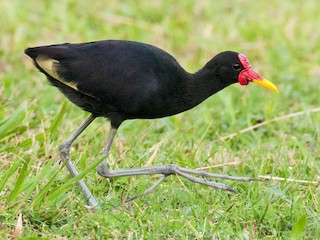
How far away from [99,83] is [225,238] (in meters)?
1.17

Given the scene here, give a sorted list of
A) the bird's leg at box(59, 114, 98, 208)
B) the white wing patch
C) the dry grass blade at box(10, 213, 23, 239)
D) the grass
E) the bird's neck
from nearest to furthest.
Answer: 1. the dry grass blade at box(10, 213, 23, 239)
2. the grass
3. the bird's leg at box(59, 114, 98, 208)
4. the white wing patch
5. the bird's neck

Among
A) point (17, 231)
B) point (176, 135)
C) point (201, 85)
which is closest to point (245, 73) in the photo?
point (201, 85)


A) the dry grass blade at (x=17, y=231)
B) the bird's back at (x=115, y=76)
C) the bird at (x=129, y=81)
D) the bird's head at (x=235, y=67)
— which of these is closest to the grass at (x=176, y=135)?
the dry grass blade at (x=17, y=231)

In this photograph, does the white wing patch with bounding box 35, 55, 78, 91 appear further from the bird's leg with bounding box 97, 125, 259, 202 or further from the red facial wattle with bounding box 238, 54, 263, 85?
the red facial wattle with bounding box 238, 54, 263, 85

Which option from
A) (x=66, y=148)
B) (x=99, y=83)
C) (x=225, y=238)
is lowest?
(x=225, y=238)

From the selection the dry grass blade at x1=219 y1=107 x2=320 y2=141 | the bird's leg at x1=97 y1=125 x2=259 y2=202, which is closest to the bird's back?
the bird's leg at x1=97 y1=125 x2=259 y2=202

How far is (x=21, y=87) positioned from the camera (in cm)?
670

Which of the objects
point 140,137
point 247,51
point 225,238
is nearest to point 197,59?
point 247,51

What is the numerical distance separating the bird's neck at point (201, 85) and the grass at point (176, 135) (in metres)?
0.46

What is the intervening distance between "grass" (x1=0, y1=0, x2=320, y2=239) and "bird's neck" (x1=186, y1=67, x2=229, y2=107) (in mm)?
456

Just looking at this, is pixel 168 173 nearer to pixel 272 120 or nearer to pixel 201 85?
pixel 201 85

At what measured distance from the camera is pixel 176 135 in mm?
5938

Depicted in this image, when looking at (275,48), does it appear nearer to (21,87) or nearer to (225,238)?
(21,87)

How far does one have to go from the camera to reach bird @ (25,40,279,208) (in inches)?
183
